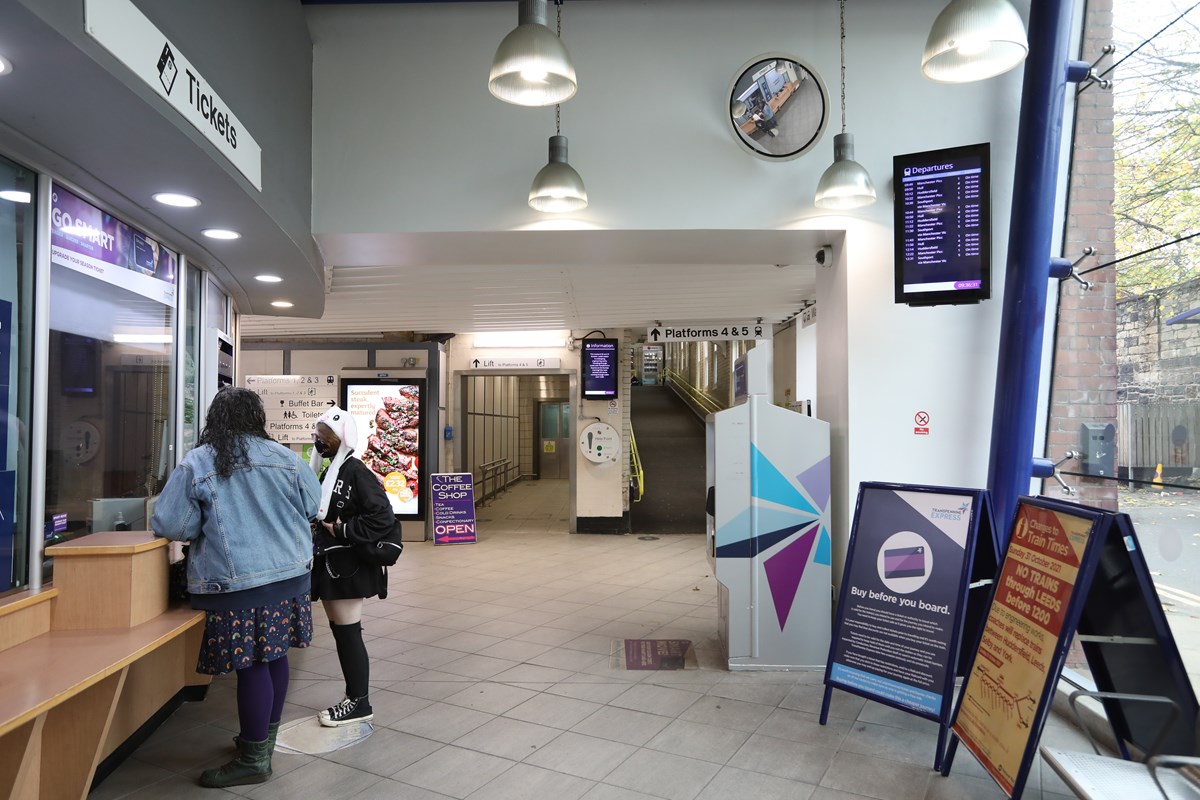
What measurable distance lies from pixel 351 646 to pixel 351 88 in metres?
3.21

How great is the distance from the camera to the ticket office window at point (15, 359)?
2.71 m

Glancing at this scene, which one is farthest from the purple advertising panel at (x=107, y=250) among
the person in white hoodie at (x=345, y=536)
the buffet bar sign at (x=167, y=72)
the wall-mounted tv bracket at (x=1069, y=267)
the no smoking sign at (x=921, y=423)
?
the wall-mounted tv bracket at (x=1069, y=267)

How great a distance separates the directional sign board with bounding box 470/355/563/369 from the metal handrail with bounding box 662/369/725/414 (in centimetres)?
469

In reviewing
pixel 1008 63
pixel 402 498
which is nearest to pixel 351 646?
pixel 1008 63

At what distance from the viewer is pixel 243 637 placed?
9.60 feet

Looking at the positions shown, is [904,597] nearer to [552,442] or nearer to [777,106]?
[777,106]

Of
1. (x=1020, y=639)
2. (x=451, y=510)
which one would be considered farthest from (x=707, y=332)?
(x=1020, y=639)

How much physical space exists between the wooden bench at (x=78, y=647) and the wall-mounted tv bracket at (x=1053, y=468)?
403 cm

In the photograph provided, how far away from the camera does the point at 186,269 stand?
444 cm

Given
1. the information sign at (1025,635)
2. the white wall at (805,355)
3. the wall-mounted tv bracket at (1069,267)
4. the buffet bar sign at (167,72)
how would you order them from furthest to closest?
1. the white wall at (805,355)
2. the wall-mounted tv bracket at (1069,267)
3. the information sign at (1025,635)
4. the buffet bar sign at (167,72)

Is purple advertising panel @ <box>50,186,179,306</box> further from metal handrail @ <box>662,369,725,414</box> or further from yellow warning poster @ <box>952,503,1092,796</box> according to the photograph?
metal handrail @ <box>662,369,725,414</box>

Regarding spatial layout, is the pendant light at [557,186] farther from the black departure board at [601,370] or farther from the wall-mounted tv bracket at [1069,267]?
the black departure board at [601,370]

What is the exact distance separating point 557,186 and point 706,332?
5.04 m

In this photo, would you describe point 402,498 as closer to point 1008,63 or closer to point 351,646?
point 351,646
